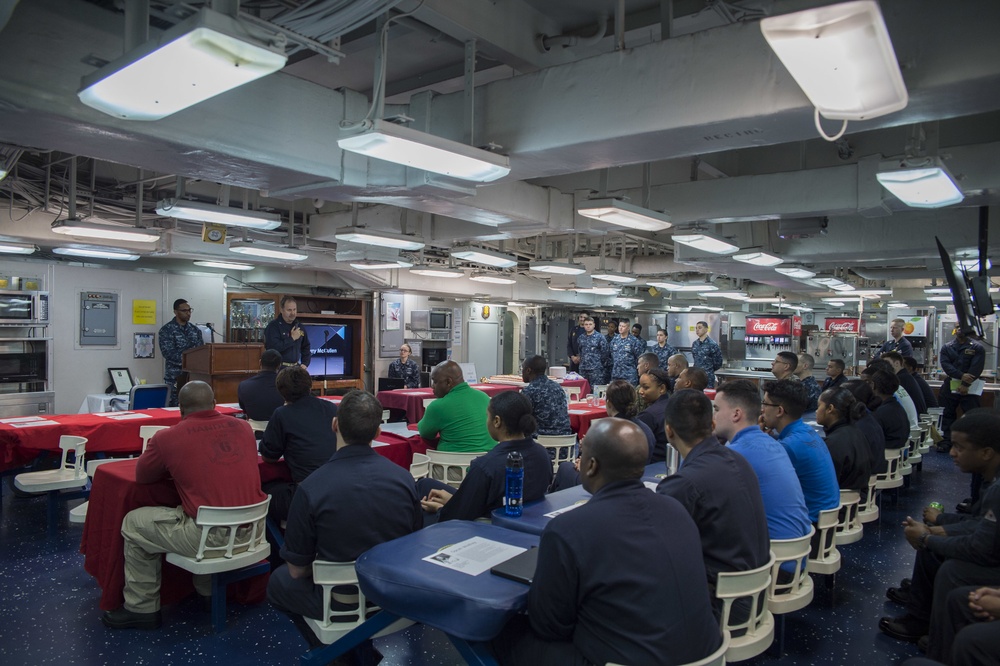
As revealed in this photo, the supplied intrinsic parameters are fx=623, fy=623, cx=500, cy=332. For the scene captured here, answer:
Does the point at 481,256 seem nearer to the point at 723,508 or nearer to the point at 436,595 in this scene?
the point at 723,508

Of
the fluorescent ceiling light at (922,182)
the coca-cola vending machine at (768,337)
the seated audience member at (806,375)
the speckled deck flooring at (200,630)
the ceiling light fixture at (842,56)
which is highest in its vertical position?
the fluorescent ceiling light at (922,182)

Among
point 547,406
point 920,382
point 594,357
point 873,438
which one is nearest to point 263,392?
point 547,406

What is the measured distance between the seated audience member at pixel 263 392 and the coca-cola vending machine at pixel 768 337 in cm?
966

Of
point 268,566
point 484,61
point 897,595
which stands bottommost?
point 897,595

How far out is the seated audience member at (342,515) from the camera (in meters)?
2.45

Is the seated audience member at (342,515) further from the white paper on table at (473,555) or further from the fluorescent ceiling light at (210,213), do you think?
the fluorescent ceiling light at (210,213)

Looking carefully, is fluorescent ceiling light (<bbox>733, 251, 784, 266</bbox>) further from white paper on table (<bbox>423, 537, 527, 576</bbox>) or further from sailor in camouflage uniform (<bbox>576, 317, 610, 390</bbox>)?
white paper on table (<bbox>423, 537, 527, 576</bbox>)

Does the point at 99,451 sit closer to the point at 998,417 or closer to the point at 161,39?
the point at 161,39

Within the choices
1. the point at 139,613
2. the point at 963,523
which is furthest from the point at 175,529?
the point at 963,523

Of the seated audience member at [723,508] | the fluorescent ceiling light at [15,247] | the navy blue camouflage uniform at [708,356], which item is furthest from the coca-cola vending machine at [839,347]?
the fluorescent ceiling light at [15,247]

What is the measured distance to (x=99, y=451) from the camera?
5363mm

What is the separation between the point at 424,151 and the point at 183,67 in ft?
4.16

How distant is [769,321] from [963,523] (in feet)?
31.1

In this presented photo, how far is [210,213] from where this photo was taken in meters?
5.22
